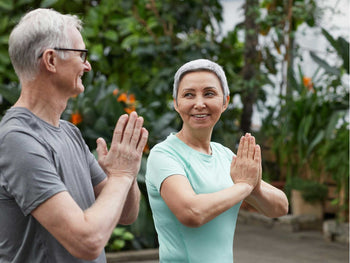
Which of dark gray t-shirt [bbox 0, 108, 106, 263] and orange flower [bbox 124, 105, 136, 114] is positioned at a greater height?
dark gray t-shirt [bbox 0, 108, 106, 263]

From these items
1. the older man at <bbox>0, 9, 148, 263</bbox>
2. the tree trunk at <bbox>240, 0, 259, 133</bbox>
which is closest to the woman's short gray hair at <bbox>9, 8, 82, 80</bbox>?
the older man at <bbox>0, 9, 148, 263</bbox>

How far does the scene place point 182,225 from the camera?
1.58m

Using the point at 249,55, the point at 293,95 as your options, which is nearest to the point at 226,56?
the point at 249,55

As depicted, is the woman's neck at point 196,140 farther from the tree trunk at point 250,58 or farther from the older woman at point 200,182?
the tree trunk at point 250,58

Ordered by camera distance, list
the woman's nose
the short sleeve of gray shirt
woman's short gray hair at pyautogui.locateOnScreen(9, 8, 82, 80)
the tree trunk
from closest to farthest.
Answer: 1. the short sleeve of gray shirt
2. woman's short gray hair at pyautogui.locateOnScreen(9, 8, 82, 80)
3. the woman's nose
4. the tree trunk

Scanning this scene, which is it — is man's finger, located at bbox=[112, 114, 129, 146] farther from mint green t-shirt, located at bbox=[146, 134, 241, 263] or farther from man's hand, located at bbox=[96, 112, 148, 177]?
mint green t-shirt, located at bbox=[146, 134, 241, 263]

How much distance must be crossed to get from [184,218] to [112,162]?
0.94 ft

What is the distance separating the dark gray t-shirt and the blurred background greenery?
348 centimetres

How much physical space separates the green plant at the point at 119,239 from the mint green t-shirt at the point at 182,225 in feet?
8.95

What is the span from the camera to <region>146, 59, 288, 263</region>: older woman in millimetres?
1504

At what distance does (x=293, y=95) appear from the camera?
20.1 feet

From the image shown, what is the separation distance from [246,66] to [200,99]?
4.34m

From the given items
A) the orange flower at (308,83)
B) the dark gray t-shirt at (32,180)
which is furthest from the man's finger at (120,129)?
the orange flower at (308,83)

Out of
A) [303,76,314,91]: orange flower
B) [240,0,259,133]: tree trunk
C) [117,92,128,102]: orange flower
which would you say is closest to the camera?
[117,92,128,102]: orange flower
